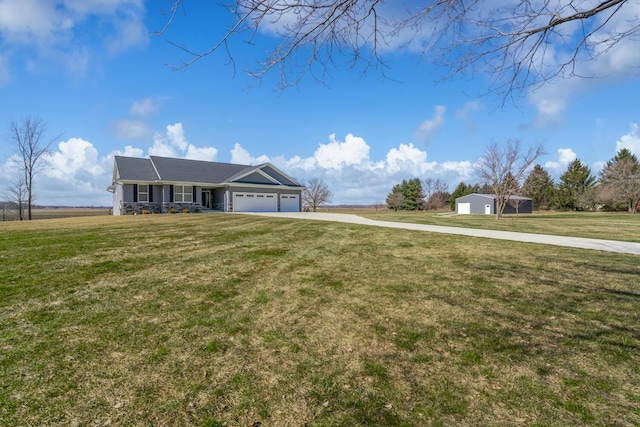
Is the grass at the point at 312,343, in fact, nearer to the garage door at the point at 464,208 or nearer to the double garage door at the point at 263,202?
the double garage door at the point at 263,202

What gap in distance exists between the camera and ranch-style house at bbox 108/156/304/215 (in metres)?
23.4

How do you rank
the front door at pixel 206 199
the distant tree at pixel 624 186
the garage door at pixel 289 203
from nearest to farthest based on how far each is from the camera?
the front door at pixel 206 199
the garage door at pixel 289 203
the distant tree at pixel 624 186

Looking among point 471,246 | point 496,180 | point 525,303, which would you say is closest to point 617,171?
point 496,180

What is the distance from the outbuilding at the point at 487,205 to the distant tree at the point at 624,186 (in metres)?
8.74

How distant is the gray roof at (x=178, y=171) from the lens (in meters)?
23.6

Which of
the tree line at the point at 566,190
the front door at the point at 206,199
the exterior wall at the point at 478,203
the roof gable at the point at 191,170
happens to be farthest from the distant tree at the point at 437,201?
the front door at the point at 206,199

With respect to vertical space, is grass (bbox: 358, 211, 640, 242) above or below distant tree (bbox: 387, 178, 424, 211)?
below

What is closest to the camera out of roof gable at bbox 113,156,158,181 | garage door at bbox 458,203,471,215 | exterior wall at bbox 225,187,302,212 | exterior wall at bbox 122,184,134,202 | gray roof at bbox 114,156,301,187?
exterior wall at bbox 122,184,134,202

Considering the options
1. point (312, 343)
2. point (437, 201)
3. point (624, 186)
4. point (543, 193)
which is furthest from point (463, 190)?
point (312, 343)

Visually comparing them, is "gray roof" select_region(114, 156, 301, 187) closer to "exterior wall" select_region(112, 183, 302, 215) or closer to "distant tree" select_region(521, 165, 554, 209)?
"exterior wall" select_region(112, 183, 302, 215)

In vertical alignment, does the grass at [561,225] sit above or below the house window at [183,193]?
below

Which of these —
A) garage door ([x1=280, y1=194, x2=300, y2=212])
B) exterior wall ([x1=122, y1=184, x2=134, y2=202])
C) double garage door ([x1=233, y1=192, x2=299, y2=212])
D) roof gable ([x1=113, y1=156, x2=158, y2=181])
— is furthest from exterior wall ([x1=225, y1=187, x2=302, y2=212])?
exterior wall ([x1=122, y1=184, x2=134, y2=202])

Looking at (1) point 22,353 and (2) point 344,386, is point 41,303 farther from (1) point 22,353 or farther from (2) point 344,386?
(2) point 344,386

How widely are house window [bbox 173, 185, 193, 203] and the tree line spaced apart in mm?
26412
